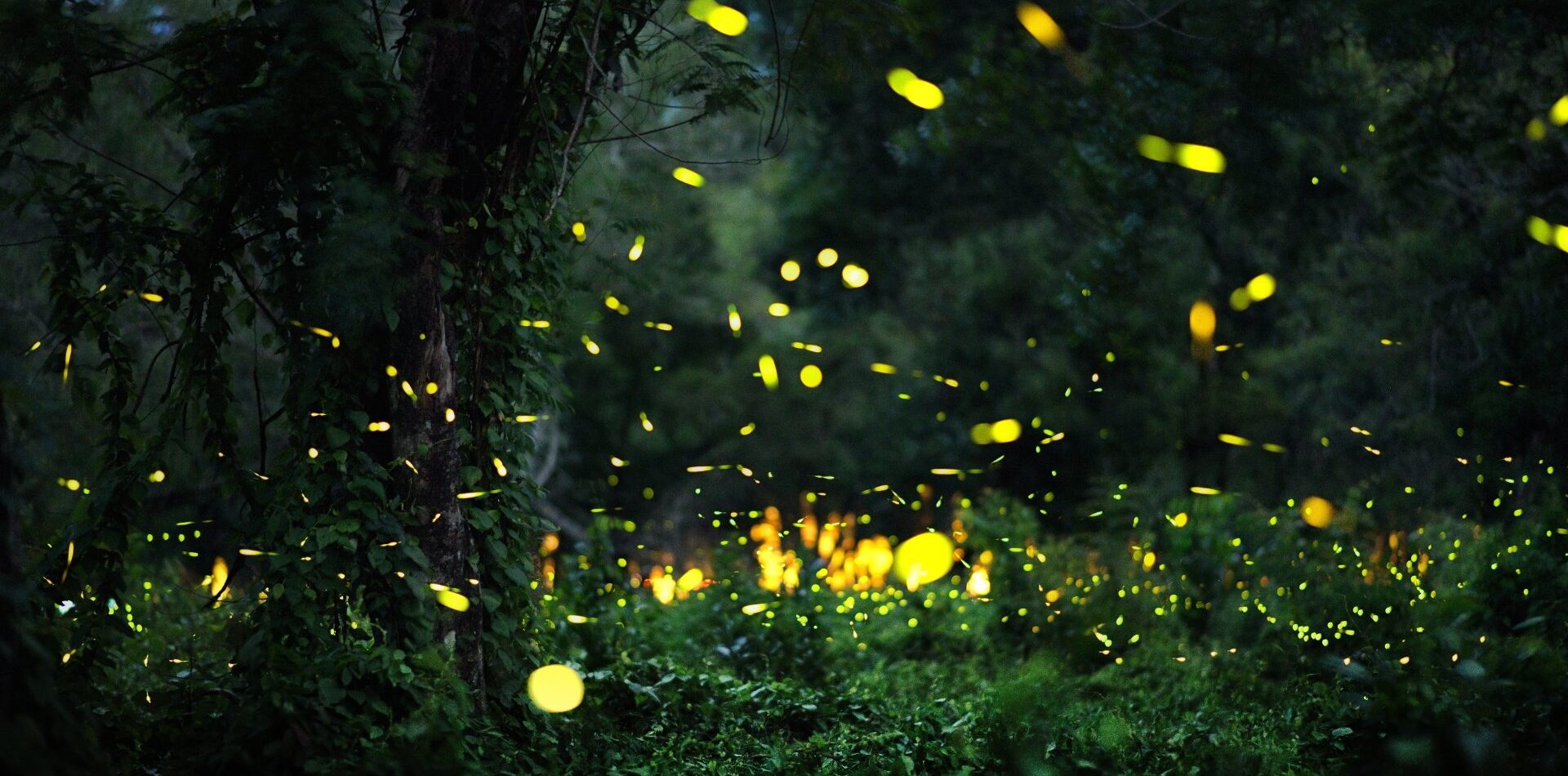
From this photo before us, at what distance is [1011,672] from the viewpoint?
6.40 metres

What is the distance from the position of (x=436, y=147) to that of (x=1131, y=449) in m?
10.1

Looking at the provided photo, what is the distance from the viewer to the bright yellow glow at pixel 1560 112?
6.16 m

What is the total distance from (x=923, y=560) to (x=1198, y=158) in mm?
3010

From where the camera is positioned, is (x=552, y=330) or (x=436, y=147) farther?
(x=552, y=330)

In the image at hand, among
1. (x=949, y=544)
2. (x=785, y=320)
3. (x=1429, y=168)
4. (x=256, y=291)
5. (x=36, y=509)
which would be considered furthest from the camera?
(x=785, y=320)

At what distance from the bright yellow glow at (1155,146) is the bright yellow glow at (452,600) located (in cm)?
570

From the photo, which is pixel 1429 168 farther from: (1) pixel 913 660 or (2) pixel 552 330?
(2) pixel 552 330

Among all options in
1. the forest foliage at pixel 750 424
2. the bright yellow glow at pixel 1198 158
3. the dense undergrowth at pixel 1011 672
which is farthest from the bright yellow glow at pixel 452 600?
the bright yellow glow at pixel 1198 158

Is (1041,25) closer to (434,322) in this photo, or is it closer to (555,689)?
(434,322)

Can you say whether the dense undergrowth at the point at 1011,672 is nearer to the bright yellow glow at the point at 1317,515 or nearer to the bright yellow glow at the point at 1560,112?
the bright yellow glow at the point at 1317,515

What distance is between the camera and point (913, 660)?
687cm

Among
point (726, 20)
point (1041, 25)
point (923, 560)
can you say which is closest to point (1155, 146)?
point (1041, 25)

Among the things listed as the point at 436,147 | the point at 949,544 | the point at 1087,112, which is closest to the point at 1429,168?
the point at 1087,112

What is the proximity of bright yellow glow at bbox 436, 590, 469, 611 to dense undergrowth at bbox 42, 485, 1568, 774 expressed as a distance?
0.24 m
